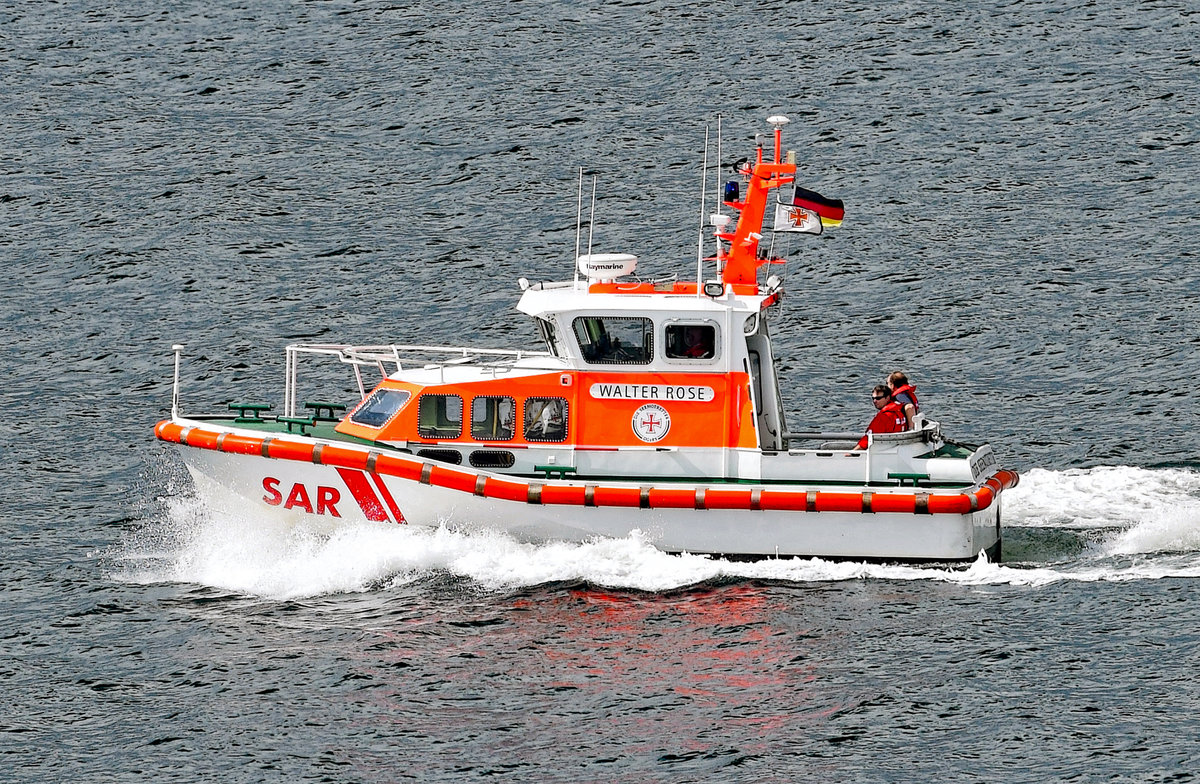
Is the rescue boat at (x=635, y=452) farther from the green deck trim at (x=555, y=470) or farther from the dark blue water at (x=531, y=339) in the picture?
the dark blue water at (x=531, y=339)

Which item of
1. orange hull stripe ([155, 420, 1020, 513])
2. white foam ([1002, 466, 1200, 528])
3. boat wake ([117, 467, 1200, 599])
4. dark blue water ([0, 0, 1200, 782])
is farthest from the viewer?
white foam ([1002, 466, 1200, 528])

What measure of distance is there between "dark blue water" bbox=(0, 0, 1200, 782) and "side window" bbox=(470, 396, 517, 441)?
1.19 metres

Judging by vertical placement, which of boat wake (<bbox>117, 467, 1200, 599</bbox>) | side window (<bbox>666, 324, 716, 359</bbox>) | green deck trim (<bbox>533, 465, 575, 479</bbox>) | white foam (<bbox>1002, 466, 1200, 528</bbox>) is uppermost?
side window (<bbox>666, 324, 716, 359</bbox>)

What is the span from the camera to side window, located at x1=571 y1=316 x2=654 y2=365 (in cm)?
2045

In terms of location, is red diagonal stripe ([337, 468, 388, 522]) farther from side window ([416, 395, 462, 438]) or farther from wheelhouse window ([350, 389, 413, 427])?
side window ([416, 395, 462, 438])

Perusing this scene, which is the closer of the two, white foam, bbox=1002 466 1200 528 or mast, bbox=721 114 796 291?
mast, bbox=721 114 796 291

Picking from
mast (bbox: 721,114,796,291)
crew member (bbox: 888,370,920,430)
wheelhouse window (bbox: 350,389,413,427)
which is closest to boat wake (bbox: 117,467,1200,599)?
wheelhouse window (bbox: 350,389,413,427)

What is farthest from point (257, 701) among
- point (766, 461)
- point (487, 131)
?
point (487, 131)

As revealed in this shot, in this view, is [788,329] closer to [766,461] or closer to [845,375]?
[845,375]

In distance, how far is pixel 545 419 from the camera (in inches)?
809

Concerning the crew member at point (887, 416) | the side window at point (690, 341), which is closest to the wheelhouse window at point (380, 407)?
the side window at point (690, 341)

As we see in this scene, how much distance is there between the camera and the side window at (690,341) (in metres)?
20.4

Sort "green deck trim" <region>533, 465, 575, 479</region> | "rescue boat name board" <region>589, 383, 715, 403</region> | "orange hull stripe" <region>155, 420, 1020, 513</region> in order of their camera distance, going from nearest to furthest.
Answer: "orange hull stripe" <region>155, 420, 1020, 513</region>, "green deck trim" <region>533, 465, 575, 479</region>, "rescue boat name board" <region>589, 383, 715, 403</region>

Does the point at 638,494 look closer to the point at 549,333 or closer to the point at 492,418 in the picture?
the point at 492,418
